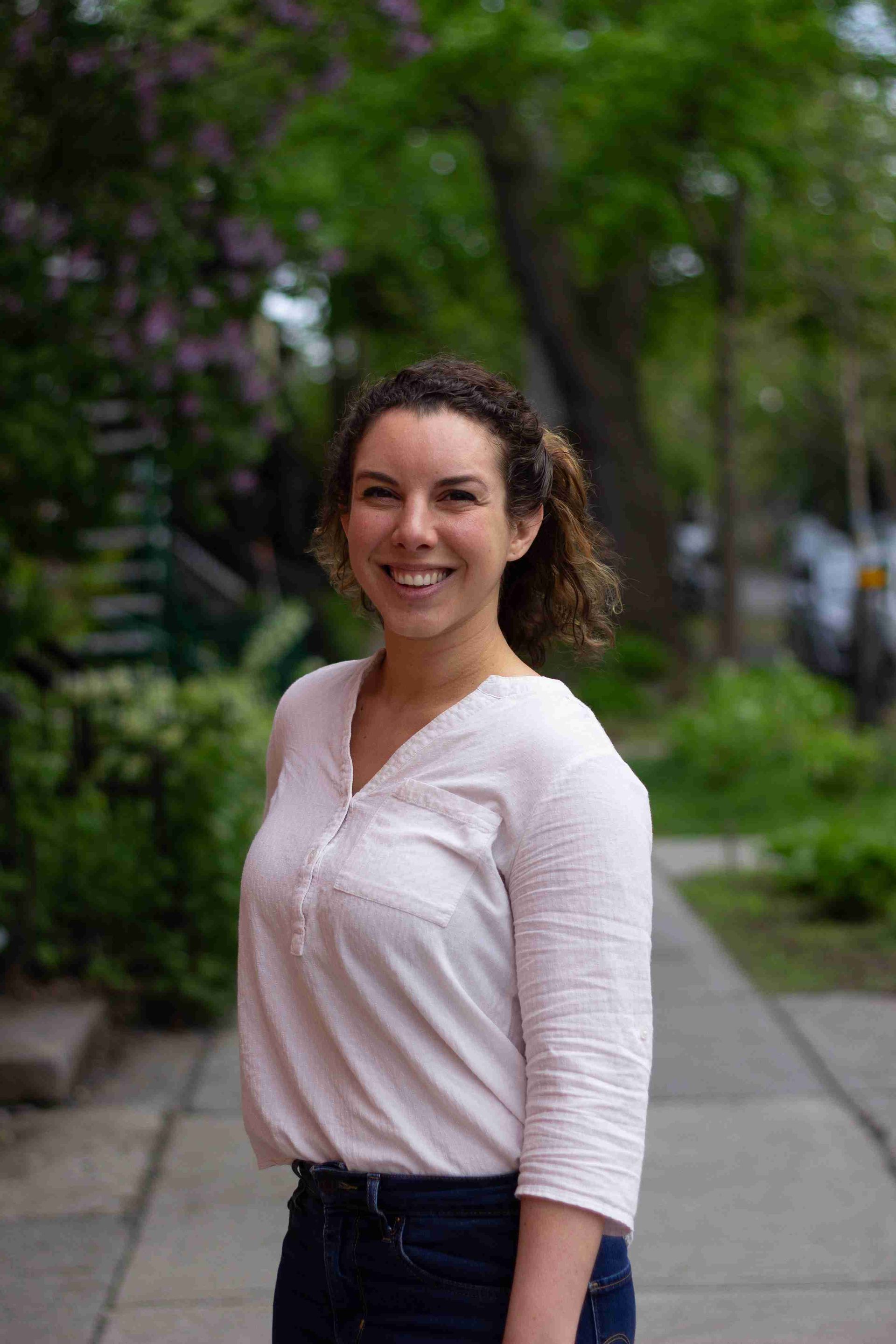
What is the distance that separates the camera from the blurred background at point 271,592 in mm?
4297

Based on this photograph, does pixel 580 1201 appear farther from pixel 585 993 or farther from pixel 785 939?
pixel 785 939

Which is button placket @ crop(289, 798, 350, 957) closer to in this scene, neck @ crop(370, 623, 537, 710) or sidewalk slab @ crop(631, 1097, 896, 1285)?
neck @ crop(370, 623, 537, 710)

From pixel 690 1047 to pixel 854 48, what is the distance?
32.9ft

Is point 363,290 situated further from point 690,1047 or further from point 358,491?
point 358,491

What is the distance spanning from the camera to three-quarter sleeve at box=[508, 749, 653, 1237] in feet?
5.21

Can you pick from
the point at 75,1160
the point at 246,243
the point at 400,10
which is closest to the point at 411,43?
the point at 400,10

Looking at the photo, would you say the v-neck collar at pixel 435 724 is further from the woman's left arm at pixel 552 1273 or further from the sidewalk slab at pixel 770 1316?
the sidewalk slab at pixel 770 1316

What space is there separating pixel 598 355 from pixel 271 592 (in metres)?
4.34

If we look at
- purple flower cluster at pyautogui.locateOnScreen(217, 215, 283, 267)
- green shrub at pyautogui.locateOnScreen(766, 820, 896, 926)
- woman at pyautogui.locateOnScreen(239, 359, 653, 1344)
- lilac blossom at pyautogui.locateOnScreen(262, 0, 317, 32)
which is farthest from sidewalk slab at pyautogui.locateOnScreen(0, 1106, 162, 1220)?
lilac blossom at pyautogui.locateOnScreen(262, 0, 317, 32)

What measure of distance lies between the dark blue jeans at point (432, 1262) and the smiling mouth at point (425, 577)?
2.17 feet

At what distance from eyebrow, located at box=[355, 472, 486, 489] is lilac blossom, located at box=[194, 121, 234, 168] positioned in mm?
4236

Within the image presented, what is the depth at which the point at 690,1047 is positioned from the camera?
518 cm

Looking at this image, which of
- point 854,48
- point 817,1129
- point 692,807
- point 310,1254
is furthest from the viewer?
point 854,48

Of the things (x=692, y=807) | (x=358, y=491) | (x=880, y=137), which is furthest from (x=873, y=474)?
(x=358, y=491)
